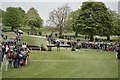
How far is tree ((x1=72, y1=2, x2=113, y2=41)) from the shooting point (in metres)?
67.2

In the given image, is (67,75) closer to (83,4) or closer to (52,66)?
(52,66)

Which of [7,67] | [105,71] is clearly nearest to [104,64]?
[105,71]

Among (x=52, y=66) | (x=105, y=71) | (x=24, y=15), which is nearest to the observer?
(x=105, y=71)

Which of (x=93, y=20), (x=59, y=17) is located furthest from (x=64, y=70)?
(x=59, y=17)

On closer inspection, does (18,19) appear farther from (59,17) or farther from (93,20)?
(93,20)

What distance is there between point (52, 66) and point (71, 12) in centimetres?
5804

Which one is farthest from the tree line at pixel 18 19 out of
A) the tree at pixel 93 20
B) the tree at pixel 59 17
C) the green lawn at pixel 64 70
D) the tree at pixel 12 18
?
the green lawn at pixel 64 70

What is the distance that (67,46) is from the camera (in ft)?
162

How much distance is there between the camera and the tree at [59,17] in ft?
272

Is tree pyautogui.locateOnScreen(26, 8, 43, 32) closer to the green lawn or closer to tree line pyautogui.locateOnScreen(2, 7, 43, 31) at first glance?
tree line pyautogui.locateOnScreen(2, 7, 43, 31)

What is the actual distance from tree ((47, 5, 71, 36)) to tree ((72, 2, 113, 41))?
530 inches

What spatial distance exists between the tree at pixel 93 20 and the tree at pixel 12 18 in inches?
846

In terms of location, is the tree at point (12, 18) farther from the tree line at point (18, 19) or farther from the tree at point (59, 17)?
the tree at point (59, 17)

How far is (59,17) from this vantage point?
8344 centimetres
